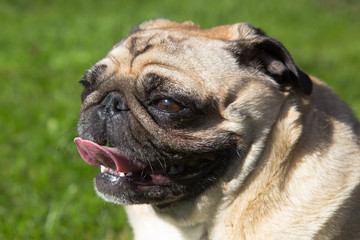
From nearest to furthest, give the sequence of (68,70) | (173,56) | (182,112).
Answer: (182,112) → (173,56) → (68,70)

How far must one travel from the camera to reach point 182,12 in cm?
1045

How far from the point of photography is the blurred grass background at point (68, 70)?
148 inches

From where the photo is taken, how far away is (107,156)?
8.68 ft

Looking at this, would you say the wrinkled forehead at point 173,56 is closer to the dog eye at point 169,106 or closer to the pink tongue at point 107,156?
the dog eye at point 169,106

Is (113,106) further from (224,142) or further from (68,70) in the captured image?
(68,70)

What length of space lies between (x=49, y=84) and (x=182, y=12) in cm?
489

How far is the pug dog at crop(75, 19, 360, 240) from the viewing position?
2539 millimetres

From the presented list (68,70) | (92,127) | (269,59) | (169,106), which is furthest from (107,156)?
(68,70)

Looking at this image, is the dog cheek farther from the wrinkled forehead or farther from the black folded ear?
the black folded ear

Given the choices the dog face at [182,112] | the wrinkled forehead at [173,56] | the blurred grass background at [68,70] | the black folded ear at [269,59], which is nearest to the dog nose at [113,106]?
the dog face at [182,112]

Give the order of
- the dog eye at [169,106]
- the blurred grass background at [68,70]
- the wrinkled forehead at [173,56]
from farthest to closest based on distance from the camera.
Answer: the blurred grass background at [68,70] < the wrinkled forehead at [173,56] < the dog eye at [169,106]

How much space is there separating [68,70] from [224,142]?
460 cm

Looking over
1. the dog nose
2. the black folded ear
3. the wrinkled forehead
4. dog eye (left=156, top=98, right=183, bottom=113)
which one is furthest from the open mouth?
the black folded ear

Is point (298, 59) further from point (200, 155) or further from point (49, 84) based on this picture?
point (200, 155)
